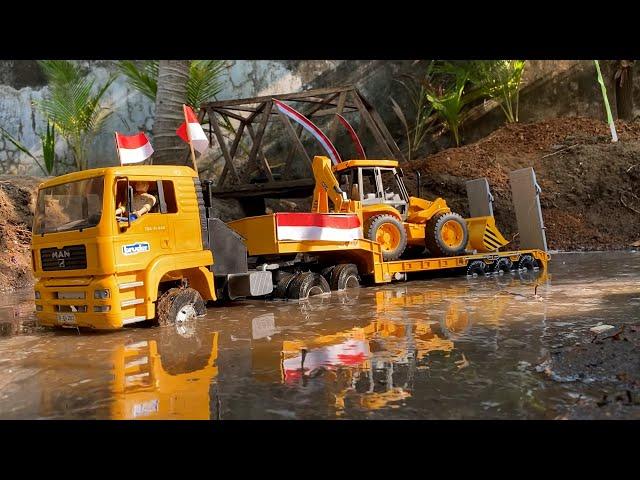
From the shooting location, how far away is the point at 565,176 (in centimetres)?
1692

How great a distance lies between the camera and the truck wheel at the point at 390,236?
11.1 m

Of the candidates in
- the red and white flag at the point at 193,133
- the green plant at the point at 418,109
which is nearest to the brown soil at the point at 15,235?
the red and white flag at the point at 193,133

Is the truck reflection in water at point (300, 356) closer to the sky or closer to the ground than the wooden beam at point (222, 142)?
closer to the ground

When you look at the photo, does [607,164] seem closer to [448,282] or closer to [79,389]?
[448,282]

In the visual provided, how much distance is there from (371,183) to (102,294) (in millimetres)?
6209

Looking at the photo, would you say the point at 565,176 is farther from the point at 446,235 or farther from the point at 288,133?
the point at 288,133

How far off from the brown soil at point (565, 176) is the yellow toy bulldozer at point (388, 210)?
4642 millimetres

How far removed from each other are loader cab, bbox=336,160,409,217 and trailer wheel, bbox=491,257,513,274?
7.12 ft

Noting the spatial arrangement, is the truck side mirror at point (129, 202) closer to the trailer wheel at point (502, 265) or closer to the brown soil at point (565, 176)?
the trailer wheel at point (502, 265)

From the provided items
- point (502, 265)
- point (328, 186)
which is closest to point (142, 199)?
point (328, 186)

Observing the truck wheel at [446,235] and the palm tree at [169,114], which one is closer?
the truck wheel at [446,235]

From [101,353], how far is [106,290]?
3.54 ft

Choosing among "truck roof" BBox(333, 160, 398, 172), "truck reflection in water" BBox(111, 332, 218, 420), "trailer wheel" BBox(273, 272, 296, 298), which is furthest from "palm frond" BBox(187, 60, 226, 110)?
"truck reflection in water" BBox(111, 332, 218, 420)

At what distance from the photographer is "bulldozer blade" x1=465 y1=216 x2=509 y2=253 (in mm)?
12680
